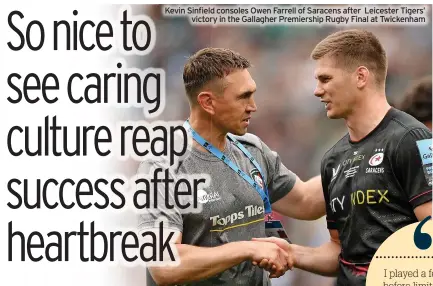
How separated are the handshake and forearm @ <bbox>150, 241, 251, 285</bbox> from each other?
0.05 metres

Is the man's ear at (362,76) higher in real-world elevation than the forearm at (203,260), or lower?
higher

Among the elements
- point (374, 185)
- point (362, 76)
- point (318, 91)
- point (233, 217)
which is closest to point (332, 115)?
point (318, 91)

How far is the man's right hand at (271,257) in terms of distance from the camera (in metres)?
2.81

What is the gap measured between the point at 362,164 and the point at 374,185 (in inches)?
4.7

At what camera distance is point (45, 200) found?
2.95m

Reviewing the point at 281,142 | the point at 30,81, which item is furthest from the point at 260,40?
the point at 30,81

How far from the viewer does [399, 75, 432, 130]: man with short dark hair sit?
282cm

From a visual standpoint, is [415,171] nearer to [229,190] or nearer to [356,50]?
[356,50]

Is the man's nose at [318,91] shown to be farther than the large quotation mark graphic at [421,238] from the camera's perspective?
Yes

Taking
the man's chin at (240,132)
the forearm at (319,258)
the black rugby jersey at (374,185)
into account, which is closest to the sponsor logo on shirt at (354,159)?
the black rugby jersey at (374,185)

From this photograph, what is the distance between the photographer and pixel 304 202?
292 centimetres

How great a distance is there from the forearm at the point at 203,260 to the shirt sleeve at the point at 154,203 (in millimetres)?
136

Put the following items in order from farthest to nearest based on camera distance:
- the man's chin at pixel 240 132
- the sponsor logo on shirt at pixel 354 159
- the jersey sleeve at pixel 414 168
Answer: the man's chin at pixel 240 132, the sponsor logo on shirt at pixel 354 159, the jersey sleeve at pixel 414 168

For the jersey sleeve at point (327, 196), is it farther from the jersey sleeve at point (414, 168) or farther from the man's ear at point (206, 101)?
the man's ear at point (206, 101)
